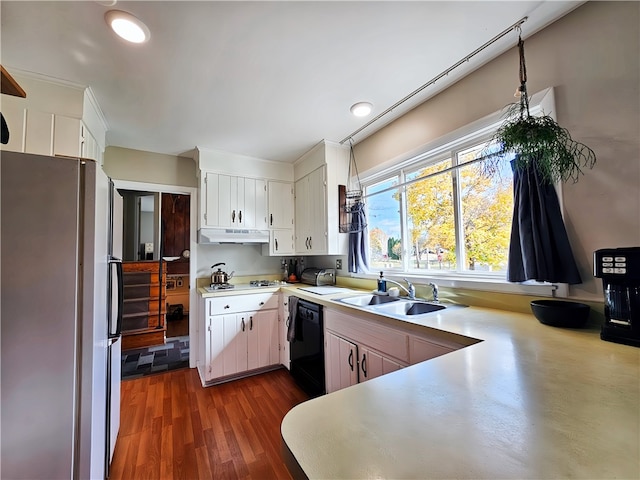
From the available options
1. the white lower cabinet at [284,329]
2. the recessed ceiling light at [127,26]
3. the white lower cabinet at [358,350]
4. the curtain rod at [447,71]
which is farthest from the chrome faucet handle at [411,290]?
the recessed ceiling light at [127,26]

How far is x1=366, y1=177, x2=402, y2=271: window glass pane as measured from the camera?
259 cm

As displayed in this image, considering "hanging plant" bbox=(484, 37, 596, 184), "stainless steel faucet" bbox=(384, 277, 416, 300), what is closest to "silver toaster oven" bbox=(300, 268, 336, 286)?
"stainless steel faucet" bbox=(384, 277, 416, 300)

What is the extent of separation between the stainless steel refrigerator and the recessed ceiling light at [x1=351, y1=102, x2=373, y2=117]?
1.81 meters

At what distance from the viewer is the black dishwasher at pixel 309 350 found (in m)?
2.29

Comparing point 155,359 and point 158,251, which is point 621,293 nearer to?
point 155,359

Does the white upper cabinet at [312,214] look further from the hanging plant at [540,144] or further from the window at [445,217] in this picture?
the hanging plant at [540,144]

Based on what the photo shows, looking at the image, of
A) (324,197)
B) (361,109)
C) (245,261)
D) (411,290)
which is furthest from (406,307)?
(245,261)

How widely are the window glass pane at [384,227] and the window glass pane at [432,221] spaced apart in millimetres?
157

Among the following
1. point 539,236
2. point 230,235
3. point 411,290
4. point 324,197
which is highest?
point 324,197

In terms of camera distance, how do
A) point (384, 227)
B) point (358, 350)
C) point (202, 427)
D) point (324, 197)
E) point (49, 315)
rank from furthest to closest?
point (324, 197) → point (384, 227) → point (202, 427) → point (358, 350) → point (49, 315)

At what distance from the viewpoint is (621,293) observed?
108 cm

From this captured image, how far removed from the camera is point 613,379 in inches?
31.1

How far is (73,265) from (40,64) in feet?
4.78

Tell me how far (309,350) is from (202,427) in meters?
0.99
